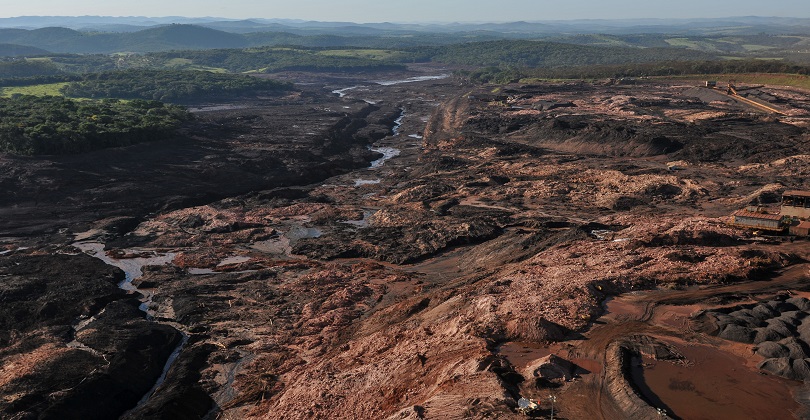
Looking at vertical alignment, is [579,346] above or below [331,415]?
above

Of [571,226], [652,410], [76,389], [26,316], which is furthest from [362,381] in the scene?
[571,226]

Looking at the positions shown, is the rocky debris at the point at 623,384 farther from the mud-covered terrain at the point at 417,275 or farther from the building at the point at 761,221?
the building at the point at 761,221

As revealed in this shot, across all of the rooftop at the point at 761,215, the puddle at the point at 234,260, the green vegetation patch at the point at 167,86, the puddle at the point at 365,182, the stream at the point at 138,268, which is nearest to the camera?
the stream at the point at 138,268

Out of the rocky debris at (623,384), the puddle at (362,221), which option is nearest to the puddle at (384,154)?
the puddle at (362,221)

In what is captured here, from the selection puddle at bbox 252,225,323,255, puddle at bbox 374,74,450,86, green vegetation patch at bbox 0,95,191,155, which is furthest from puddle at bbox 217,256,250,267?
puddle at bbox 374,74,450,86

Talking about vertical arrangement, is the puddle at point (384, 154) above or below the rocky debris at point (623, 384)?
below

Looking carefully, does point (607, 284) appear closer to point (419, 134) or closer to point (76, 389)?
point (76, 389)
